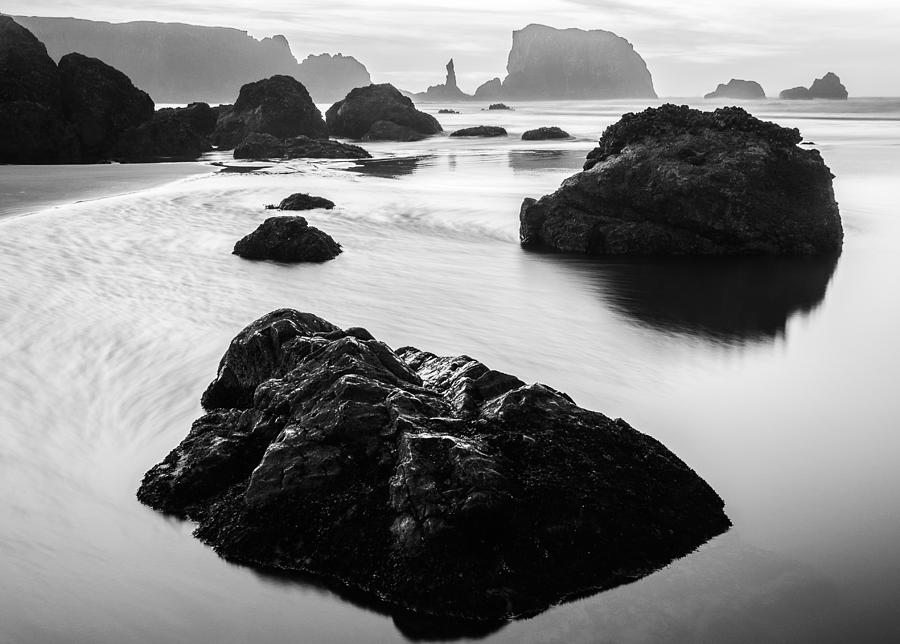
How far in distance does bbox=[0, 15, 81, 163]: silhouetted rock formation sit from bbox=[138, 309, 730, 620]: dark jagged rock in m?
28.6

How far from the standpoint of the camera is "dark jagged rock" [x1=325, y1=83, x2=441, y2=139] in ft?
162

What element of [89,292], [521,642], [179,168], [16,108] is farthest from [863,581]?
[16,108]

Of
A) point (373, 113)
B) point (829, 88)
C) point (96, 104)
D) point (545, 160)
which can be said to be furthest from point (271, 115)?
point (829, 88)

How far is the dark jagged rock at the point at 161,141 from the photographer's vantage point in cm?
3362

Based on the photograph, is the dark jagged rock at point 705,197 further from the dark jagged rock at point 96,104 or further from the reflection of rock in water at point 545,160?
the dark jagged rock at point 96,104

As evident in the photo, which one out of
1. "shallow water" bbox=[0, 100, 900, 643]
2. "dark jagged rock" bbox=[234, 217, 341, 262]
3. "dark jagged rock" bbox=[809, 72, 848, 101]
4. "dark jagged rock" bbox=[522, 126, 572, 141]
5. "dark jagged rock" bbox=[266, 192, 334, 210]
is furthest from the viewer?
"dark jagged rock" bbox=[809, 72, 848, 101]

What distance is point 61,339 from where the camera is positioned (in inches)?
339

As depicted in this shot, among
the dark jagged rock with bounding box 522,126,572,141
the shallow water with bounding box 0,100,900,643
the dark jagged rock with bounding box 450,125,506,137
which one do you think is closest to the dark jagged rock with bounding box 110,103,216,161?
the shallow water with bounding box 0,100,900,643

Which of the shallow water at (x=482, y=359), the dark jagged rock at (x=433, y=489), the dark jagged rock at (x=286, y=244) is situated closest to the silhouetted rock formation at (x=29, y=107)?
the shallow water at (x=482, y=359)

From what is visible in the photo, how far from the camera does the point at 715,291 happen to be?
11.1 m

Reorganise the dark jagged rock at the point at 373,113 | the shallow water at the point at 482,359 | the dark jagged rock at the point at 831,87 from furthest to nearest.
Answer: the dark jagged rock at the point at 831,87 → the dark jagged rock at the point at 373,113 → the shallow water at the point at 482,359

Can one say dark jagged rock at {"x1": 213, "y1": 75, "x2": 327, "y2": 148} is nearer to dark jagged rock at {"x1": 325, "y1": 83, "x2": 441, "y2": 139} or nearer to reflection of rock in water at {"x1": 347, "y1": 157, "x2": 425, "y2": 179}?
dark jagged rock at {"x1": 325, "y1": 83, "x2": 441, "y2": 139}

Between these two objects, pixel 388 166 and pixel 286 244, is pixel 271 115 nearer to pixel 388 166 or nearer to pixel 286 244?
pixel 388 166

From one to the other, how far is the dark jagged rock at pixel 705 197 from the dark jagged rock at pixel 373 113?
36.7 m
